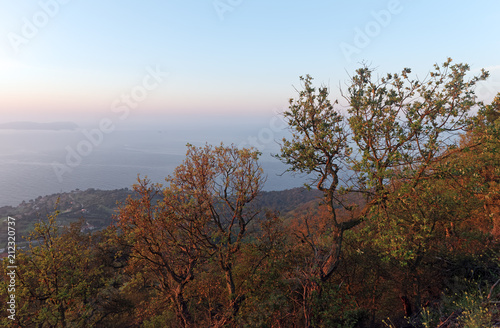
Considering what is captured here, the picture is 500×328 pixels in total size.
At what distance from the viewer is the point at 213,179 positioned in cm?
1534

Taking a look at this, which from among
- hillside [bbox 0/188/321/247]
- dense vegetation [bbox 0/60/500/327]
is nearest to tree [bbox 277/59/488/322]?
dense vegetation [bbox 0/60/500/327]

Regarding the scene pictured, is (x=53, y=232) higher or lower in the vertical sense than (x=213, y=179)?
lower

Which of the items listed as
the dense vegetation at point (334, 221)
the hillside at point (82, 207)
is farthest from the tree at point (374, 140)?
the hillside at point (82, 207)

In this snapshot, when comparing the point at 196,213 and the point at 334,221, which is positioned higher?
the point at 196,213

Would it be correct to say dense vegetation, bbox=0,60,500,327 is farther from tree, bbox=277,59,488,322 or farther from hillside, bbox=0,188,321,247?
hillside, bbox=0,188,321,247

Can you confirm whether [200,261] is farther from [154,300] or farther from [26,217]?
[26,217]

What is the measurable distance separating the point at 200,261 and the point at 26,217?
17355 centimetres

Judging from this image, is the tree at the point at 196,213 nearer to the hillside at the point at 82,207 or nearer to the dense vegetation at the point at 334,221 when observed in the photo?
the dense vegetation at the point at 334,221

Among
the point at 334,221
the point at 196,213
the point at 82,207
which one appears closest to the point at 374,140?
the point at 334,221

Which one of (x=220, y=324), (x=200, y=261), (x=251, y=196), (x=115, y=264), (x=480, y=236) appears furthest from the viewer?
(x=115, y=264)

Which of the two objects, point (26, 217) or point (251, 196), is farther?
point (26, 217)

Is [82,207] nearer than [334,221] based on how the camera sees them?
No

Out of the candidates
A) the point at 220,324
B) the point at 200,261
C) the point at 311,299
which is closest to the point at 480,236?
the point at 311,299

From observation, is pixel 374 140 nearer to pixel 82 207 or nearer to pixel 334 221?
pixel 334 221
